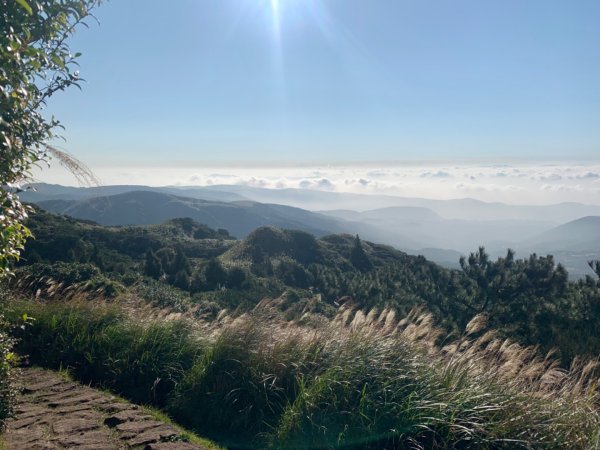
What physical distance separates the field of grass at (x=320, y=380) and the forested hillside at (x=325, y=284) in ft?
4.37

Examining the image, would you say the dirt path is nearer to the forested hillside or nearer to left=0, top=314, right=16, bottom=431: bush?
left=0, top=314, right=16, bottom=431: bush

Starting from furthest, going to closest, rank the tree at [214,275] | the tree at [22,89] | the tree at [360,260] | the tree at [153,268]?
the tree at [360,260] → the tree at [153,268] → the tree at [214,275] → the tree at [22,89]

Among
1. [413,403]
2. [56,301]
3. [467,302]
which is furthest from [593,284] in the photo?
[56,301]

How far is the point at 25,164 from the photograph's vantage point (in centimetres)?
363

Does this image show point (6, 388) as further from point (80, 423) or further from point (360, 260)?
point (360, 260)

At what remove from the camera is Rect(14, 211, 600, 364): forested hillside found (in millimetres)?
10620

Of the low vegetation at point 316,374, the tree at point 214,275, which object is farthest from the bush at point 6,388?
the tree at point 214,275

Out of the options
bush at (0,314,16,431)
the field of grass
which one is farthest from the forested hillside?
bush at (0,314,16,431)

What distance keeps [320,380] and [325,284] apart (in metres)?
25.4

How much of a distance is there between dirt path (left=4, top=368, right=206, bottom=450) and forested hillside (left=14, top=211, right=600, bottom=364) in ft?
8.15

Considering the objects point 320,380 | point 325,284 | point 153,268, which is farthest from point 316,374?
point 325,284

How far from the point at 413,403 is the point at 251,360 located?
191 cm

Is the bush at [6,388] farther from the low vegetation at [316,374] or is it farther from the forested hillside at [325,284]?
the forested hillside at [325,284]

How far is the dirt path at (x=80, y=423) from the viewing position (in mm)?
4000
